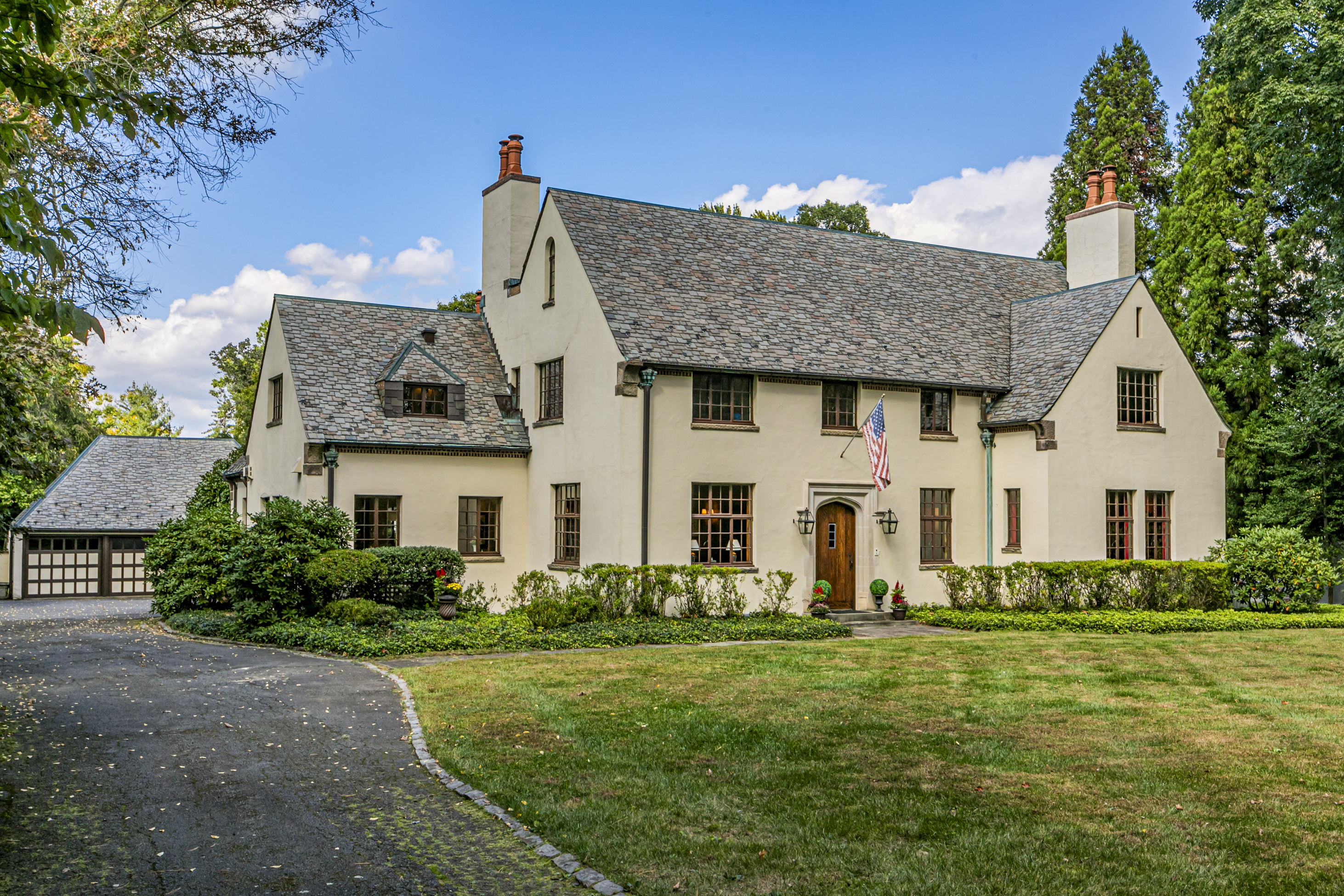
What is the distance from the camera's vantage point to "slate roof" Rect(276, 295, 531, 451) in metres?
23.1

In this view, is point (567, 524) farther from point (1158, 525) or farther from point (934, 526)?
point (1158, 525)

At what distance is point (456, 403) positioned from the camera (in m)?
24.7

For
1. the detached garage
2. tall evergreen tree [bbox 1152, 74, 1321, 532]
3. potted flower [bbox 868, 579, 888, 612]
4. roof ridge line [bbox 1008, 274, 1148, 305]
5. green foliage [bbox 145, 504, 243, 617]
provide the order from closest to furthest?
green foliage [bbox 145, 504, 243, 617] → potted flower [bbox 868, 579, 888, 612] → roof ridge line [bbox 1008, 274, 1148, 305] → tall evergreen tree [bbox 1152, 74, 1321, 532] → the detached garage

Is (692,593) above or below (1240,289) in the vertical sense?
below

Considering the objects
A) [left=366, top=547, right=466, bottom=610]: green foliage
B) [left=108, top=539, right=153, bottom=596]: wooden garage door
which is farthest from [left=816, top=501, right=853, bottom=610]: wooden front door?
[left=108, top=539, right=153, bottom=596]: wooden garage door

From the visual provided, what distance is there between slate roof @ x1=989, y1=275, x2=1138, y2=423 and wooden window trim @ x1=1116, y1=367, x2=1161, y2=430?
1224 mm

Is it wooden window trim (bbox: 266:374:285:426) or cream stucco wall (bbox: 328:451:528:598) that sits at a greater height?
wooden window trim (bbox: 266:374:285:426)

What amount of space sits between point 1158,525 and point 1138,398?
296 cm

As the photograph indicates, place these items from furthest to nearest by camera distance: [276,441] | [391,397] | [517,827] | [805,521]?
[276,441]
[391,397]
[805,521]
[517,827]

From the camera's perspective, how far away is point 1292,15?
77.2ft

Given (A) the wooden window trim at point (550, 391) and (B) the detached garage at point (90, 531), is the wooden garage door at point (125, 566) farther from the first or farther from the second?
(A) the wooden window trim at point (550, 391)

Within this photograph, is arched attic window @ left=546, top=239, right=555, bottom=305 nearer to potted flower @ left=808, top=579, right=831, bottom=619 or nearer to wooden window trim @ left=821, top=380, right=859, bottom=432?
wooden window trim @ left=821, top=380, right=859, bottom=432

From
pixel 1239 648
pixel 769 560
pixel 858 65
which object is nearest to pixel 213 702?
pixel 769 560

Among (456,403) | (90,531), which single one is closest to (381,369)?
(456,403)
